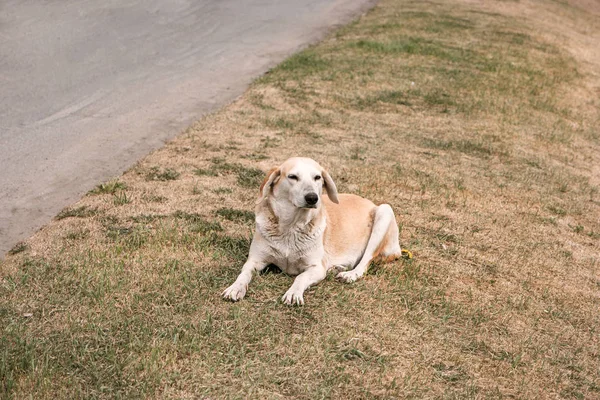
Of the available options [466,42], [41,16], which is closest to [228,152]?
[41,16]

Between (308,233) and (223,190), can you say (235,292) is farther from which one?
(223,190)

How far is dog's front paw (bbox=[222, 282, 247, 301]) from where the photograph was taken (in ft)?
16.7

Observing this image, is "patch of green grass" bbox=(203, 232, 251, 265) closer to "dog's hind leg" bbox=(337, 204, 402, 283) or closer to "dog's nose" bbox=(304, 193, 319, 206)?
"dog's hind leg" bbox=(337, 204, 402, 283)

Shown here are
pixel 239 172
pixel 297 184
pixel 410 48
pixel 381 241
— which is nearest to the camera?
pixel 297 184

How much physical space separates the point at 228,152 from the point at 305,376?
184 inches

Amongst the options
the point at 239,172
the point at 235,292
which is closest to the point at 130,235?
the point at 235,292

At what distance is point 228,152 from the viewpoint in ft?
28.3

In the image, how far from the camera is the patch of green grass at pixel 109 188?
23.6 ft

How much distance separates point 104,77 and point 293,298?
709cm

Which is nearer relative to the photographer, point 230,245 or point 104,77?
point 230,245

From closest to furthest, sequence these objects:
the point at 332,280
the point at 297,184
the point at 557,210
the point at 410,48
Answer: the point at 297,184 < the point at 332,280 < the point at 557,210 < the point at 410,48

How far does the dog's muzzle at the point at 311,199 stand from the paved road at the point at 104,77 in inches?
108

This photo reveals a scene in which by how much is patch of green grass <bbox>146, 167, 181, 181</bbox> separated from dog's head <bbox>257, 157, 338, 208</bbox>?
2.45m

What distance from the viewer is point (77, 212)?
21.8 feet
